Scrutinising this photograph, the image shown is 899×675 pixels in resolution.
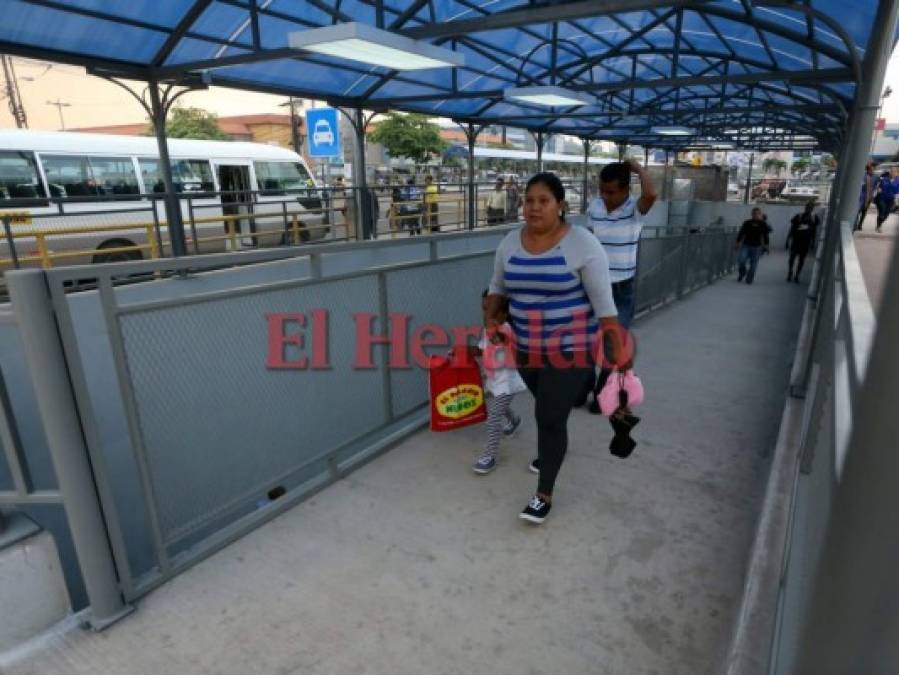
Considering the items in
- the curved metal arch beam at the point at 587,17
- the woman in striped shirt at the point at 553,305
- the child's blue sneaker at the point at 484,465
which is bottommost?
the child's blue sneaker at the point at 484,465

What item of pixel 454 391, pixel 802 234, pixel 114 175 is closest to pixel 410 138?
pixel 114 175

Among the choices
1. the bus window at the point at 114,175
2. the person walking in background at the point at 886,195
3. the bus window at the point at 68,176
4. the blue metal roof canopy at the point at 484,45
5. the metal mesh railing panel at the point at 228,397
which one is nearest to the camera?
the metal mesh railing panel at the point at 228,397

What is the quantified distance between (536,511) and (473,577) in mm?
492

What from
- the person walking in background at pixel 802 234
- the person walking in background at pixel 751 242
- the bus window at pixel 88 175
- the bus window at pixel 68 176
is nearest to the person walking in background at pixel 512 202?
the person walking in background at pixel 751 242

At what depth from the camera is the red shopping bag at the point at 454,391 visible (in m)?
3.54

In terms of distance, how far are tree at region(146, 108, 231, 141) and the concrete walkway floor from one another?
44922 millimetres

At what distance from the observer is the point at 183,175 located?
11.9 meters

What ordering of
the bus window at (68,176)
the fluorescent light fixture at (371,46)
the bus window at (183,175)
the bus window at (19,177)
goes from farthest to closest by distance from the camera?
1. the bus window at (183,175)
2. the bus window at (68,176)
3. the bus window at (19,177)
4. the fluorescent light fixture at (371,46)

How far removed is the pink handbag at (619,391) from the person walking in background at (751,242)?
402 inches

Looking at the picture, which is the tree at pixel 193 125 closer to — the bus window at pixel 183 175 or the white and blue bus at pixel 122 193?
the white and blue bus at pixel 122 193

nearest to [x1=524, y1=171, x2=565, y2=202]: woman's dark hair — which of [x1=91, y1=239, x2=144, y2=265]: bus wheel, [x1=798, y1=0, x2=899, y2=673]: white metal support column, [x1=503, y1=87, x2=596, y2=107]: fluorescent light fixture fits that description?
[x1=798, y1=0, x2=899, y2=673]: white metal support column

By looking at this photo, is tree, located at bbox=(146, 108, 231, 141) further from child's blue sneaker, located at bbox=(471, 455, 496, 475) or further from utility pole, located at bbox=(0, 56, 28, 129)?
child's blue sneaker, located at bbox=(471, 455, 496, 475)

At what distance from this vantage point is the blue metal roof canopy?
6.71m

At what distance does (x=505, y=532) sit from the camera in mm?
2736
